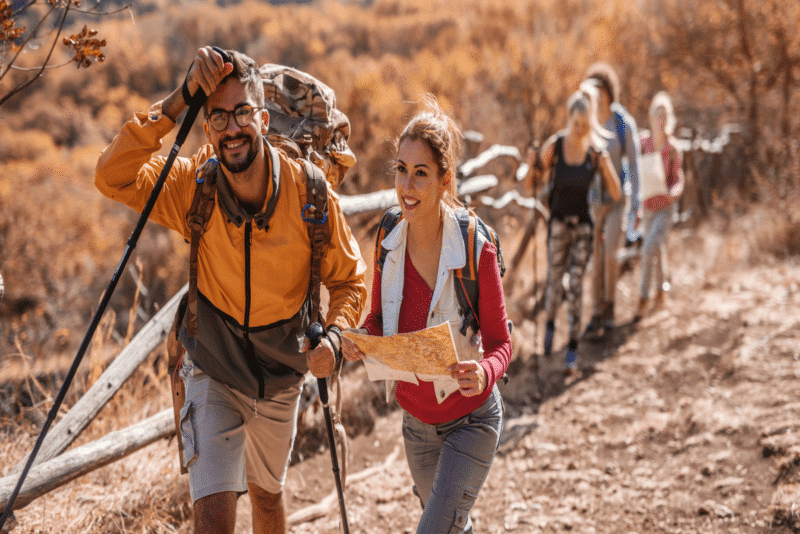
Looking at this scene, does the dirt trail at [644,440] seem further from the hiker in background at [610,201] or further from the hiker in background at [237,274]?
the hiker in background at [237,274]

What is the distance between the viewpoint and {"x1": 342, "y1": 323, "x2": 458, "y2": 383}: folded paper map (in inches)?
71.8

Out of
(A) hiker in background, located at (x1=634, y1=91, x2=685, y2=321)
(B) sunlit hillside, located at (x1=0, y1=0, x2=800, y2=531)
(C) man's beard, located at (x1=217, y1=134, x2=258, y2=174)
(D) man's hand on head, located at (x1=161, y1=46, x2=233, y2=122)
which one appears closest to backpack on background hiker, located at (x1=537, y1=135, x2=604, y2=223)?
(A) hiker in background, located at (x1=634, y1=91, x2=685, y2=321)

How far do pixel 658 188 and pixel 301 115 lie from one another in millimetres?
4427

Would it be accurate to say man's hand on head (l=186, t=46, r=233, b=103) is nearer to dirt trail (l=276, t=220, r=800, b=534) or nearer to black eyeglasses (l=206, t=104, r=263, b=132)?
black eyeglasses (l=206, t=104, r=263, b=132)

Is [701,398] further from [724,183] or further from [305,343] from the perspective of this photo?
[724,183]

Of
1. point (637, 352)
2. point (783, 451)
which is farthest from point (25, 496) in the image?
point (637, 352)

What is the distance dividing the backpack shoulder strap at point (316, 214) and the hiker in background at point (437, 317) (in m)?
0.23

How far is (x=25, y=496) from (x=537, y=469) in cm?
288

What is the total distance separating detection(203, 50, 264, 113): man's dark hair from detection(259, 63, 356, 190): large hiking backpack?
0.39m

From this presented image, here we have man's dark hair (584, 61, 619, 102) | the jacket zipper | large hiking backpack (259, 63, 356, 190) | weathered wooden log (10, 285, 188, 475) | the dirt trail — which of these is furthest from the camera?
man's dark hair (584, 61, 619, 102)

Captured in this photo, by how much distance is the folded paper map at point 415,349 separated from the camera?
182 cm

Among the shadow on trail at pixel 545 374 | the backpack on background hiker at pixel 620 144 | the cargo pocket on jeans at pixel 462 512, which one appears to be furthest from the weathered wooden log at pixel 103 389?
the backpack on background hiker at pixel 620 144

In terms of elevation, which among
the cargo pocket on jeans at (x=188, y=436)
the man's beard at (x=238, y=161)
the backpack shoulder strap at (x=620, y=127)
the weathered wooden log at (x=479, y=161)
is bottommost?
the cargo pocket on jeans at (x=188, y=436)

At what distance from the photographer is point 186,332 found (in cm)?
224
